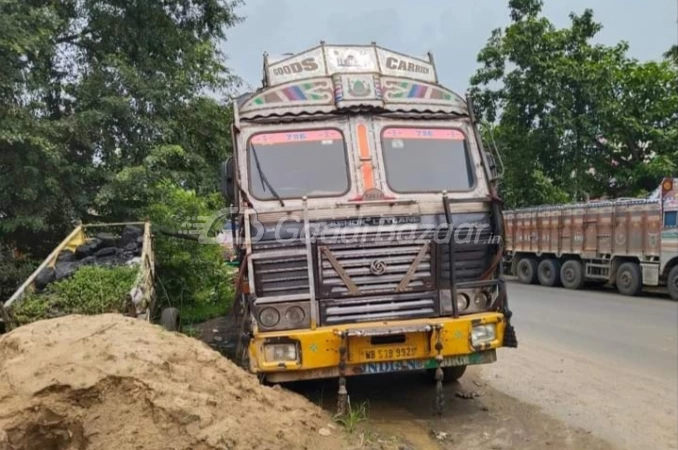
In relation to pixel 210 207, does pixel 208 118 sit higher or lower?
higher

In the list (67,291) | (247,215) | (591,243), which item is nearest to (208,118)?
(67,291)

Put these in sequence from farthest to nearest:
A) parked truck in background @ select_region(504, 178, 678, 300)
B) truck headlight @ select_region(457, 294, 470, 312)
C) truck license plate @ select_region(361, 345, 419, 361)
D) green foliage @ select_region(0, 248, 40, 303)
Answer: parked truck in background @ select_region(504, 178, 678, 300)
green foliage @ select_region(0, 248, 40, 303)
truck headlight @ select_region(457, 294, 470, 312)
truck license plate @ select_region(361, 345, 419, 361)

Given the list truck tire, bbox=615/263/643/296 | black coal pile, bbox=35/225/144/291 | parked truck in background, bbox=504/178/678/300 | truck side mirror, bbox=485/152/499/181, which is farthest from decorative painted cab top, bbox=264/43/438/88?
truck tire, bbox=615/263/643/296

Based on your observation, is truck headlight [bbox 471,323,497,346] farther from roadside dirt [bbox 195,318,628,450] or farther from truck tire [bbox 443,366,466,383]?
truck tire [bbox 443,366,466,383]

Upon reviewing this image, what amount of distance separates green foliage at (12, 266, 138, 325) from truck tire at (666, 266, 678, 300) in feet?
39.1

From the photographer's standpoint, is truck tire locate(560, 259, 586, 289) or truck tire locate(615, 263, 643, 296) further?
truck tire locate(560, 259, 586, 289)

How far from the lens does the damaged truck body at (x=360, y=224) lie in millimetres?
5152

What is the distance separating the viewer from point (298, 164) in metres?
5.80

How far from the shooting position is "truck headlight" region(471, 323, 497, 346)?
5281 millimetres

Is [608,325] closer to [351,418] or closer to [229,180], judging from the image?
[351,418]

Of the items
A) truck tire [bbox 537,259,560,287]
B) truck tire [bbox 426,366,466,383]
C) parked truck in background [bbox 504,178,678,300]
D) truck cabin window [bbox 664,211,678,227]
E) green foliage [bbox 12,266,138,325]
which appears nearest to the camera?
green foliage [bbox 12,266,138,325]

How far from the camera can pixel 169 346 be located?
4352 mm

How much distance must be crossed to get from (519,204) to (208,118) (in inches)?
553

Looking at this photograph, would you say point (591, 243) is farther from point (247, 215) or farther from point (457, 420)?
point (247, 215)
